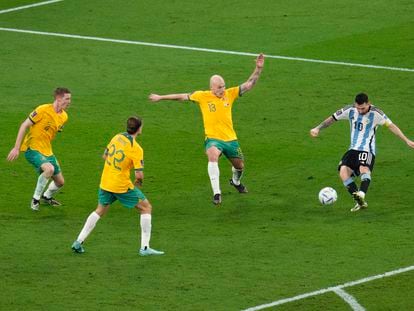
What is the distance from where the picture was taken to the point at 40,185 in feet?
72.4

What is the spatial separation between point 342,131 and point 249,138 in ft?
6.57

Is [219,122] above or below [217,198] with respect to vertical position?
above

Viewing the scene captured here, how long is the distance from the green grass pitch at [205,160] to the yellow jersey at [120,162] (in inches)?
42.0

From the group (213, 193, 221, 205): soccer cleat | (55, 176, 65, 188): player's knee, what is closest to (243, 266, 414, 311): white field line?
(213, 193, 221, 205): soccer cleat

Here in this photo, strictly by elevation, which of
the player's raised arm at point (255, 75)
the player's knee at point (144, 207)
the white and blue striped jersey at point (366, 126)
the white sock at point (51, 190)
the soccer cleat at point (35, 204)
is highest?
the player's raised arm at point (255, 75)

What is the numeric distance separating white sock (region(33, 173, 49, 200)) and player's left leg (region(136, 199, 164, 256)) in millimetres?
2854

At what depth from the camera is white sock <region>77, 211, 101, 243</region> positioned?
64.3 ft

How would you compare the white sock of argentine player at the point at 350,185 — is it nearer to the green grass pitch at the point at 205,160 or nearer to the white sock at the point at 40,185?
the green grass pitch at the point at 205,160

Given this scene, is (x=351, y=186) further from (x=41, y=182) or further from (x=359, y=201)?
(x=41, y=182)

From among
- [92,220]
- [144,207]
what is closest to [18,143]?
[92,220]

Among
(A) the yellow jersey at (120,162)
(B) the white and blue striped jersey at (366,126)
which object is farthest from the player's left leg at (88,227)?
(B) the white and blue striped jersey at (366,126)

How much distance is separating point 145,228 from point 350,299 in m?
3.45

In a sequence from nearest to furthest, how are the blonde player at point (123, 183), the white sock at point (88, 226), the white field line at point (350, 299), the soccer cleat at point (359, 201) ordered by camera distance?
the white field line at point (350, 299) < the blonde player at point (123, 183) < the white sock at point (88, 226) < the soccer cleat at point (359, 201)

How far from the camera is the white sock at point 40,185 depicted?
72.2 feet
